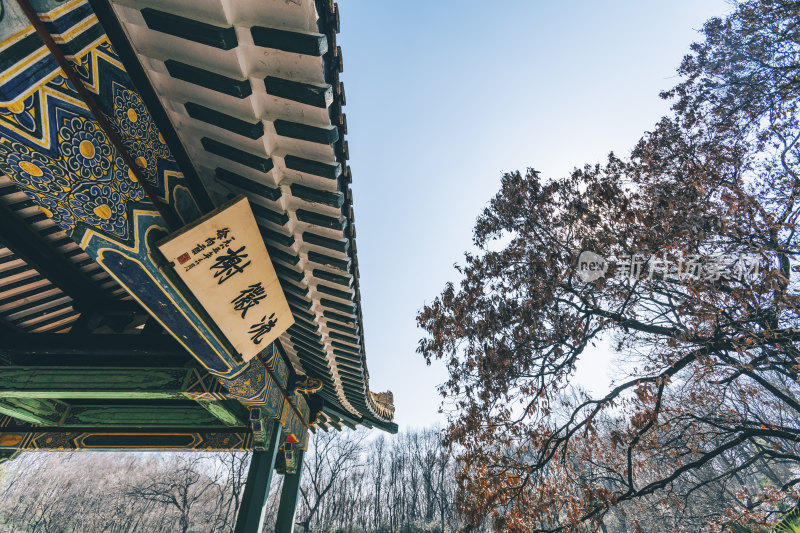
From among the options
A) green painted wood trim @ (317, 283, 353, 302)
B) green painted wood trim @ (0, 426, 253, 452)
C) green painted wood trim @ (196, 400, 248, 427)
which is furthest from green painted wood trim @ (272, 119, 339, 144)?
green painted wood trim @ (0, 426, 253, 452)

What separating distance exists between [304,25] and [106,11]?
1038mm

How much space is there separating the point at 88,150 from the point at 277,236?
4.69 ft

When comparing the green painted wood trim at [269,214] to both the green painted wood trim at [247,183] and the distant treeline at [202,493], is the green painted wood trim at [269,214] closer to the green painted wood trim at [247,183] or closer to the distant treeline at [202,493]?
the green painted wood trim at [247,183]

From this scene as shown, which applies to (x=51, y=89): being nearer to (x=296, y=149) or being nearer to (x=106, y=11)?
(x=106, y=11)

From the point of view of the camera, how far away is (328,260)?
3.23 meters

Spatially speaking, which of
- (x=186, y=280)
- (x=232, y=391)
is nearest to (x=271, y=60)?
(x=186, y=280)

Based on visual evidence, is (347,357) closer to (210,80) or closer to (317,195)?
(317,195)

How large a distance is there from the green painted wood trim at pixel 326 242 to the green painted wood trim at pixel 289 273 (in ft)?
1.83

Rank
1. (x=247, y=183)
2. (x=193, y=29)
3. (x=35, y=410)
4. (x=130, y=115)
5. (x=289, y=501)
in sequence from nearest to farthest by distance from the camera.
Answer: (x=193, y=29)
(x=130, y=115)
(x=247, y=183)
(x=35, y=410)
(x=289, y=501)

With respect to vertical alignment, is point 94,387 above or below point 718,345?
below

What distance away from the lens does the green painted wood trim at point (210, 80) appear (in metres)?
1.87

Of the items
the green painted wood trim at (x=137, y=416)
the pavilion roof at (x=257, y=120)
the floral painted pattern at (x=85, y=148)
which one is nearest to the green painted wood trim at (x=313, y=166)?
the pavilion roof at (x=257, y=120)

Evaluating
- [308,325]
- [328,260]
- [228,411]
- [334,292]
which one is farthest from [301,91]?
[228,411]

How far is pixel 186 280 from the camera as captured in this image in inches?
98.9
